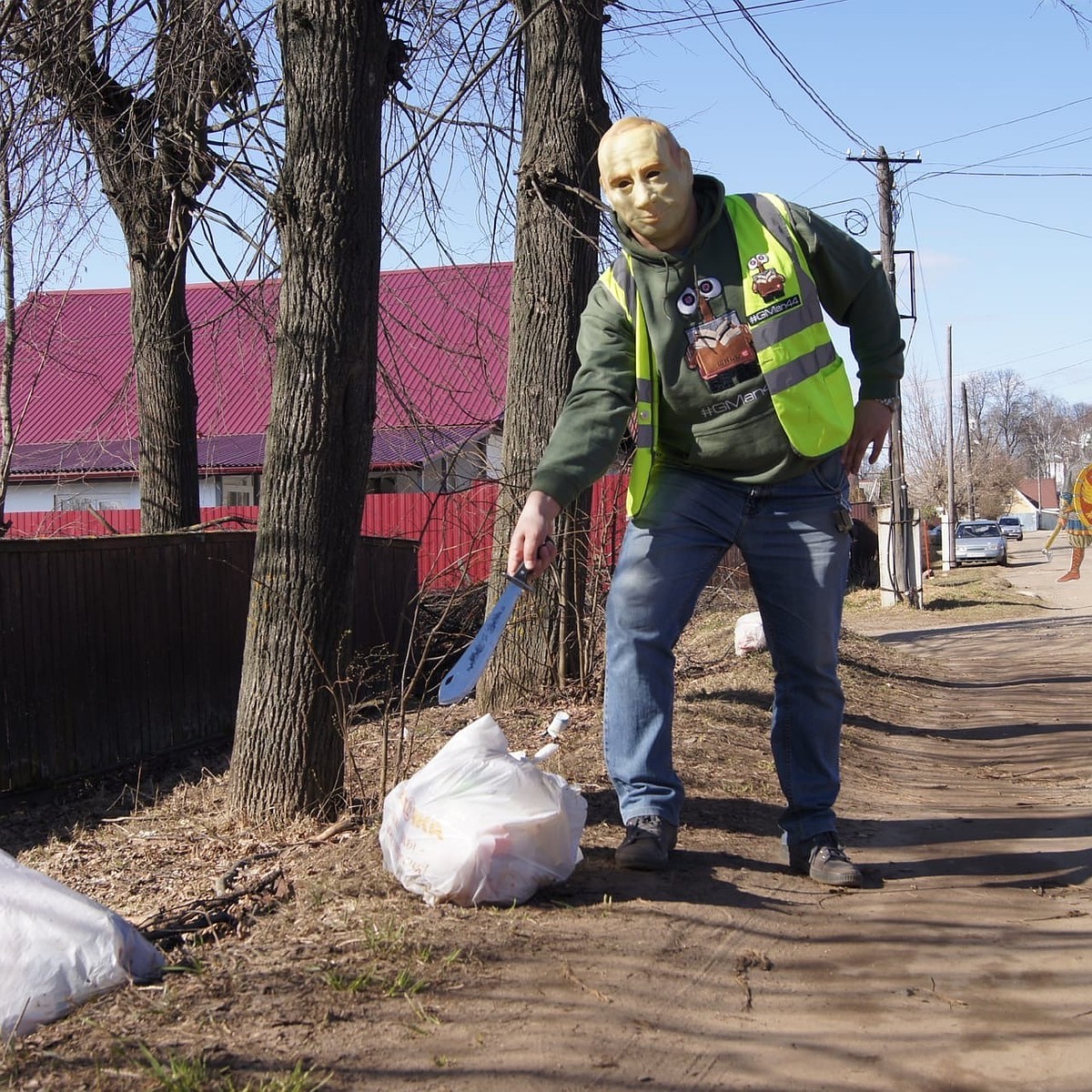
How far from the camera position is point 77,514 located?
20.2 m

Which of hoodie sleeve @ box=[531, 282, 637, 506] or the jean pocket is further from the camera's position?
the jean pocket

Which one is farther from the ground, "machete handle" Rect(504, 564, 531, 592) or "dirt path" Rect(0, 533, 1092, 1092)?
"machete handle" Rect(504, 564, 531, 592)

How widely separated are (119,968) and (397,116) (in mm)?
6071

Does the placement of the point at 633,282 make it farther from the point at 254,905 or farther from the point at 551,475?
the point at 254,905

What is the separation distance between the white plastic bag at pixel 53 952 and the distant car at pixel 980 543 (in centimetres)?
4020

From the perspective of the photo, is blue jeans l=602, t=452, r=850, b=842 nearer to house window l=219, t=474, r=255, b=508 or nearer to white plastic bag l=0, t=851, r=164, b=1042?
white plastic bag l=0, t=851, r=164, b=1042

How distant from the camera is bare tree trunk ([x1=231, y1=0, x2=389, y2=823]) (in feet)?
16.1

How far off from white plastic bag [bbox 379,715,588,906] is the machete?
260 millimetres

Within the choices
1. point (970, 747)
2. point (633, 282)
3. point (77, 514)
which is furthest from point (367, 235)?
point (77, 514)

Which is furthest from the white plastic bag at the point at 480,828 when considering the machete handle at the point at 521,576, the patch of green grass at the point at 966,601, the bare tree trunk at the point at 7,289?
the patch of green grass at the point at 966,601

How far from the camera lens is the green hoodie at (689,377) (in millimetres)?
3418

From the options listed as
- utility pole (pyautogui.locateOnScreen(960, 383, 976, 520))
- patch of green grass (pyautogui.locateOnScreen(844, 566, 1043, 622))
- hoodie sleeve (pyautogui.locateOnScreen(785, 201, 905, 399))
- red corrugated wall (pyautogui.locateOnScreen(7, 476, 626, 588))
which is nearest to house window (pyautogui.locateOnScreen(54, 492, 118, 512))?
red corrugated wall (pyautogui.locateOnScreen(7, 476, 626, 588))

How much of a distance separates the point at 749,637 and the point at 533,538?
690cm

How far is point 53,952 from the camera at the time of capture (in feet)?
8.92
